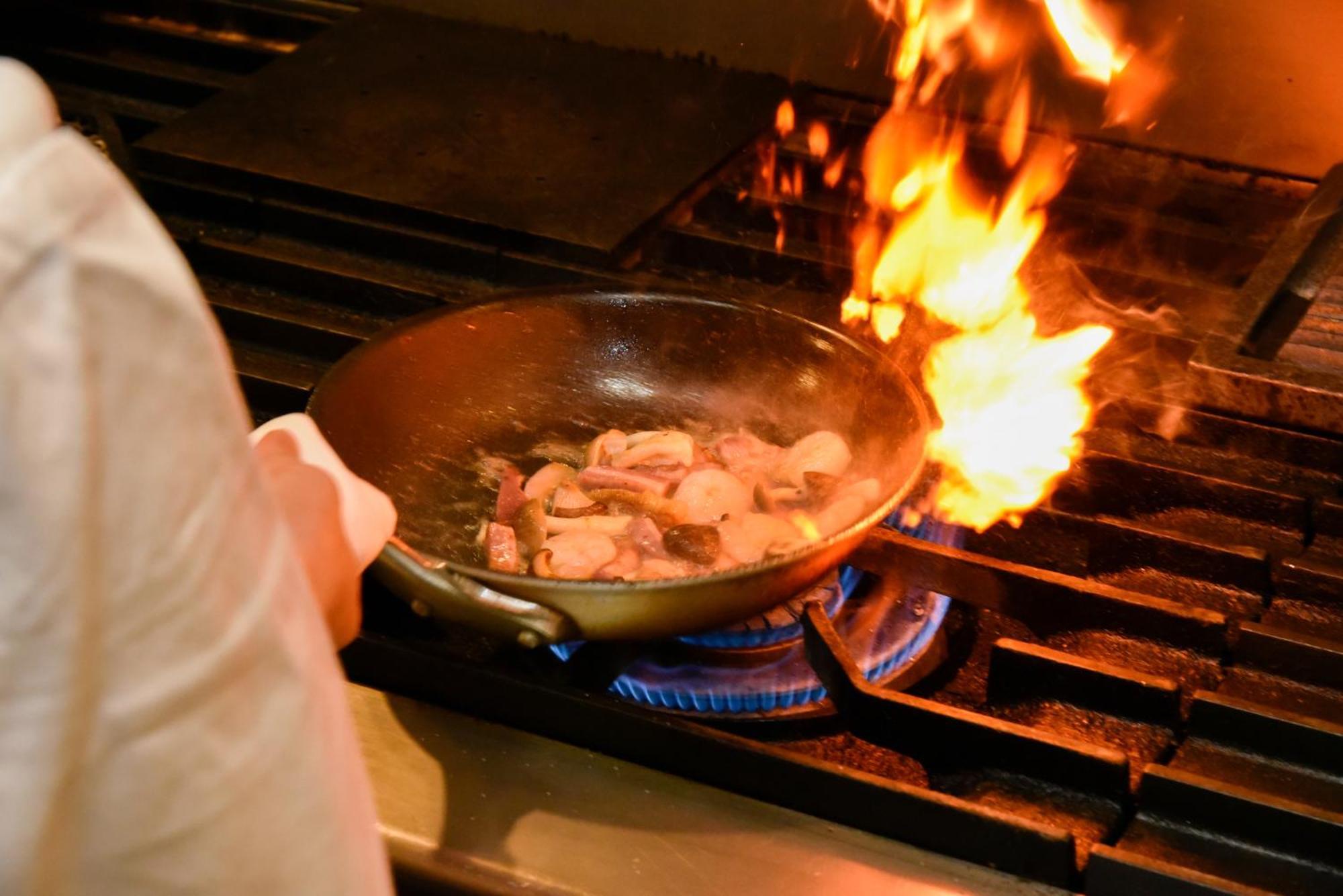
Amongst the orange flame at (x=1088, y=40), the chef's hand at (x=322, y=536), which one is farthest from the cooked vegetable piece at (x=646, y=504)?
the orange flame at (x=1088, y=40)

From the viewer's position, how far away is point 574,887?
0.90 metres

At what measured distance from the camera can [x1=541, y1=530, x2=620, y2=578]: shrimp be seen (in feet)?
3.75

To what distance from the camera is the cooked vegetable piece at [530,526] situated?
46.6 inches

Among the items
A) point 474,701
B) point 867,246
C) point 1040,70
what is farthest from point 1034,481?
point 1040,70

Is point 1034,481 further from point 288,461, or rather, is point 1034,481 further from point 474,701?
point 288,461

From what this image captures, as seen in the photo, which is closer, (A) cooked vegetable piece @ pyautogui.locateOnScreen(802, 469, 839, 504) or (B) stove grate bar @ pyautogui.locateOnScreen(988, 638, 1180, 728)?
(B) stove grate bar @ pyautogui.locateOnScreen(988, 638, 1180, 728)

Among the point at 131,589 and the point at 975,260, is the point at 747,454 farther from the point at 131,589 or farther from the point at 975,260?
the point at 131,589

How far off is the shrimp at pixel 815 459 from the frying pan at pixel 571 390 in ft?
0.11

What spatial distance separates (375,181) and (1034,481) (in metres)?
0.90

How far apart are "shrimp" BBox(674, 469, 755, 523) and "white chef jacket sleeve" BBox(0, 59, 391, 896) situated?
0.73 m

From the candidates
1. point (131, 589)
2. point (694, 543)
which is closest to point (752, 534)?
point (694, 543)

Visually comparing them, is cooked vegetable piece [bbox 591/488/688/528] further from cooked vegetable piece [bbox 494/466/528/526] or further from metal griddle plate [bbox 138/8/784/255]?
metal griddle plate [bbox 138/8/784/255]

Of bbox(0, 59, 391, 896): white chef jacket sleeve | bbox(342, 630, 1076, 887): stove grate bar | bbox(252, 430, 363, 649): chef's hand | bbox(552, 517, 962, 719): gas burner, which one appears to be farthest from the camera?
bbox(552, 517, 962, 719): gas burner

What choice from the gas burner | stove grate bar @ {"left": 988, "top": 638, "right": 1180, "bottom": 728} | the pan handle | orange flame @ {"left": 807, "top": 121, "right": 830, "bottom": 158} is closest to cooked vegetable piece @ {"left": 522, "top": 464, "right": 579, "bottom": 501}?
the gas burner
